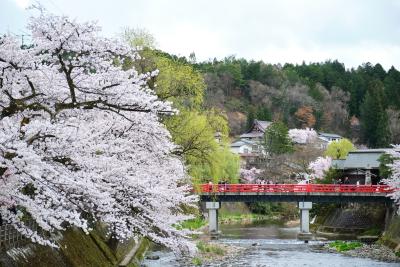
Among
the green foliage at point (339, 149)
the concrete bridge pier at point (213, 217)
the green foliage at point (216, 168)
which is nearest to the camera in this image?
the green foliage at point (216, 168)

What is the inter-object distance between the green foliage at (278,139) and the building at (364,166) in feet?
55.5

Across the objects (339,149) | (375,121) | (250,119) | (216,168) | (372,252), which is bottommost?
(372,252)

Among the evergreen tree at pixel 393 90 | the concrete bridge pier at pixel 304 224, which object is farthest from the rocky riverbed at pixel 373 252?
the evergreen tree at pixel 393 90

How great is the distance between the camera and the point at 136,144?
16.5m

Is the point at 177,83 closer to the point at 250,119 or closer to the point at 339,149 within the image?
the point at 339,149

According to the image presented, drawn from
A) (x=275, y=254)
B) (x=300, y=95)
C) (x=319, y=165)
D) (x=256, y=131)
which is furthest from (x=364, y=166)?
(x=300, y=95)

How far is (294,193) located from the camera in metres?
43.1

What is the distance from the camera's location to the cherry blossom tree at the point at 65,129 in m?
9.38

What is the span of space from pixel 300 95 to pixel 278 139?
26803 mm

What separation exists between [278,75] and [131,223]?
8872 cm

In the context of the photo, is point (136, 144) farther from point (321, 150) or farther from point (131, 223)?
point (321, 150)

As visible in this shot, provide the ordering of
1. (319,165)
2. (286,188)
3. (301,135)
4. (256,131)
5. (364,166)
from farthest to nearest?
1. (256,131)
2. (301,135)
3. (319,165)
4. (364,166)
5. (286,188)

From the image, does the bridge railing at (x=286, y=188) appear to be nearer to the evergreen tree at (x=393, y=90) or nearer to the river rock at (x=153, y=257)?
the river rock at (x=153, y=257)

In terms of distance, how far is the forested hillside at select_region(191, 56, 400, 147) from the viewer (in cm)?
8819
